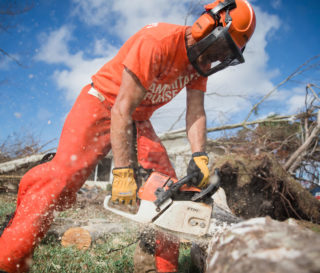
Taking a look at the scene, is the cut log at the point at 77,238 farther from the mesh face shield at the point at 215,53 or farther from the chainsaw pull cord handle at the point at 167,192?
the mesh face shield at the point at 215,53

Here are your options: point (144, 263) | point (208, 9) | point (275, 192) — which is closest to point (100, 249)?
point (144, 263)

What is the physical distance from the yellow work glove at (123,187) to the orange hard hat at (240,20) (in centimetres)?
139

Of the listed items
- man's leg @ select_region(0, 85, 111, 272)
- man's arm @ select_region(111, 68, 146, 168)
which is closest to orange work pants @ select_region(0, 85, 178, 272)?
man's leg @ select_region(0, 85, 111, 272)

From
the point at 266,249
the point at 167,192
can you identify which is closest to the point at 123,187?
the point at 167,192

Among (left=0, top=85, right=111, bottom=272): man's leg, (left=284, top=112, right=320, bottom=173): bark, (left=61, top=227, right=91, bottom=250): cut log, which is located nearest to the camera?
(left=0, top=85, right=111, bottom=272): man's leg

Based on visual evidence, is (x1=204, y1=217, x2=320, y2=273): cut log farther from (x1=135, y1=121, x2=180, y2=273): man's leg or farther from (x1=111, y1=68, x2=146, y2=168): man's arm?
(x1=135, y1=121, x2=180, y2=273): man's leg

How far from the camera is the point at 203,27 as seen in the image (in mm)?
1777

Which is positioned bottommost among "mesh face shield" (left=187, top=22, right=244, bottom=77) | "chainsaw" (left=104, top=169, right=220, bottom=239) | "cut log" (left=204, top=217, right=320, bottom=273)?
"chainsaw" (left=104, top=169, right=220, bottom=239)

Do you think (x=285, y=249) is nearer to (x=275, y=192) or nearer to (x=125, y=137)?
(x=125, y=137)

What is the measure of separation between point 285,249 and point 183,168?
234 inches

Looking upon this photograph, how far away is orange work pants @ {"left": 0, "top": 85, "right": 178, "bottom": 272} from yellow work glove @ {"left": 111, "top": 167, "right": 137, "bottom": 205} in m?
0.30

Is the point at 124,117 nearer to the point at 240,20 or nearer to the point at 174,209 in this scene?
the point at 174,209

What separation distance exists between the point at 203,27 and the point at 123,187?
1366 mm

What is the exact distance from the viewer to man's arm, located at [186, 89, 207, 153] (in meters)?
2.20
